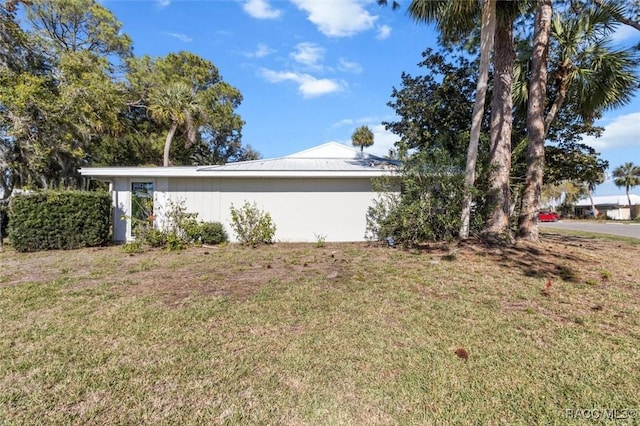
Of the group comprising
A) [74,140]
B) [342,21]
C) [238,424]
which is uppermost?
[342,21]

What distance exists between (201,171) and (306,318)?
750 centimetres

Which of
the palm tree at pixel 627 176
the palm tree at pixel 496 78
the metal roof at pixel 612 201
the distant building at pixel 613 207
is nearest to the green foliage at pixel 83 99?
the palm tree at pixel 496 78

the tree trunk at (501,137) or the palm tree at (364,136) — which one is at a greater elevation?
the palm tree at (364,136)

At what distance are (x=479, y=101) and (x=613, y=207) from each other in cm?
6173

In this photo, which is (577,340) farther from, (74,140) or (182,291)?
(74,140)

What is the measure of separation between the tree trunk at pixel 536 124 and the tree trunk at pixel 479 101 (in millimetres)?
1331

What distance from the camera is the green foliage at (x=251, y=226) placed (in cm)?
988

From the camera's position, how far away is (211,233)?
384 inches

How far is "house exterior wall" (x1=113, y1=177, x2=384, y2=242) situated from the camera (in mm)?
10312

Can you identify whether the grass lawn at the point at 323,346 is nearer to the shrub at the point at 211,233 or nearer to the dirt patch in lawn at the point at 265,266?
the dirt patch in lawn at the point at 265,266

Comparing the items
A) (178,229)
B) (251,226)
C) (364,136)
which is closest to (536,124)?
(251,226)

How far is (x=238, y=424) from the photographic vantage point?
210 cm

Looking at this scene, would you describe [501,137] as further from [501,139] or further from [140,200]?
[140,200]

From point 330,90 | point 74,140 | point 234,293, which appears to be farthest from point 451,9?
point 74,140
